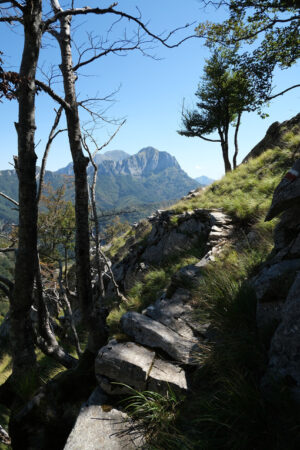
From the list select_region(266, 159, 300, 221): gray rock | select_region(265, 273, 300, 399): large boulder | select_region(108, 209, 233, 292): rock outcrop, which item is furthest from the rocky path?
select_region(266, 159, 300, 221): gray rock

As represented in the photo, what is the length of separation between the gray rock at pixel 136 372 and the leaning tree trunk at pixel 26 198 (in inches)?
86.8

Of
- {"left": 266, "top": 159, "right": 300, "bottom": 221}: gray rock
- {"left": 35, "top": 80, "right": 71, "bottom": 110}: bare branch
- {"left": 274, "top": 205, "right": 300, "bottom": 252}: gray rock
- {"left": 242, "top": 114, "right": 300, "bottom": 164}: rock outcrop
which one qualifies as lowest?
{"left": 274, "top": 205, "right": 300, "bottom": 252}: gray rock

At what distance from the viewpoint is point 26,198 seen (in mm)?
4359

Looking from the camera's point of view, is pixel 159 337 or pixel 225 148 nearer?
pixel 159 337

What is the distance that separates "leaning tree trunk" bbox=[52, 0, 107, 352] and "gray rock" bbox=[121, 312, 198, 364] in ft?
3.39

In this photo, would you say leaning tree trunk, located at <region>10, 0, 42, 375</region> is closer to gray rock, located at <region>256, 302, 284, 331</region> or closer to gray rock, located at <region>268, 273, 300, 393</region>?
gray rock, located at <region>256, 302, 284, 331</region>

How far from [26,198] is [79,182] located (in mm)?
1151

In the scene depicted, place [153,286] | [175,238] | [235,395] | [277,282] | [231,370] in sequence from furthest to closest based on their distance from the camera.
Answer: [175,238] → [153,286] → [277,282] → [231,370] → [235,395]

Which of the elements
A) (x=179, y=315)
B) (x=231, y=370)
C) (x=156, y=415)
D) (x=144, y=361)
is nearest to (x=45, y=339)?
(x=179, y=315)

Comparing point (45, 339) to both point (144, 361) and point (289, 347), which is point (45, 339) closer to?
point (144, 361)

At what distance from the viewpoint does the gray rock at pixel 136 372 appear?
3211 mm

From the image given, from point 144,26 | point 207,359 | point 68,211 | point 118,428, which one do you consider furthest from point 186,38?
point 68,211

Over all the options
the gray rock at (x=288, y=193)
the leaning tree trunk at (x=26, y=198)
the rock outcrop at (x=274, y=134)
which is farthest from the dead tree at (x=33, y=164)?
the rock outcrop at (x=274, y=134)

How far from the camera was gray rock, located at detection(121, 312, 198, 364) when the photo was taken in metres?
3.70
